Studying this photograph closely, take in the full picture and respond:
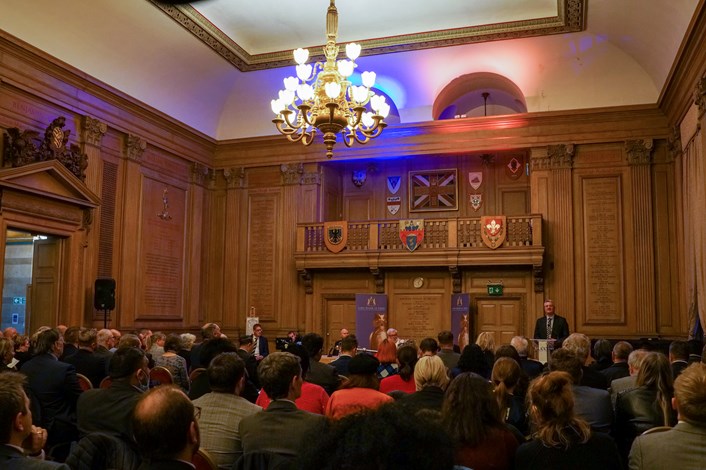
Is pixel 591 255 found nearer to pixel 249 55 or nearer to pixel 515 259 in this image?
pixel 515 259

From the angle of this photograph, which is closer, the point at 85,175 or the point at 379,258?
the point at 85,175

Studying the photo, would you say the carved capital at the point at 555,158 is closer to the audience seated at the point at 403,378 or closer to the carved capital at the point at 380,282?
the carved capital at the point at 380,282

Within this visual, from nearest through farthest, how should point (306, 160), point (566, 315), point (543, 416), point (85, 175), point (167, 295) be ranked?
point (543, 416) < point (85, 175) < point (566, 315) < point (167, 295) < point (306, 160)

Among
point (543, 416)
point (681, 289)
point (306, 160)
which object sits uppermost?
point (306, 160)

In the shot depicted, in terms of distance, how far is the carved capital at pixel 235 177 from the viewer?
1460 centimetres

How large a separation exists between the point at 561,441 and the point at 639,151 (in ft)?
35.2

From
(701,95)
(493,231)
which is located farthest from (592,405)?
(493,231)

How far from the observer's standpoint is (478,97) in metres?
14.6

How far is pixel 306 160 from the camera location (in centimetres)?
1419

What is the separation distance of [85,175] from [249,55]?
4120mm

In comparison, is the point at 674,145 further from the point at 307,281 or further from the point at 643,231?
the point at 307,281

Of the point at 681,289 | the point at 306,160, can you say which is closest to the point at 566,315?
the point at 681,289

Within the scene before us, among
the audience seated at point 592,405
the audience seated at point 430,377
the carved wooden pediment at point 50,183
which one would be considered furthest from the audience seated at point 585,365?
the carved wooden pediment at point 50,183

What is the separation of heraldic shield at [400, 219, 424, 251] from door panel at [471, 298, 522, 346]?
161cm
